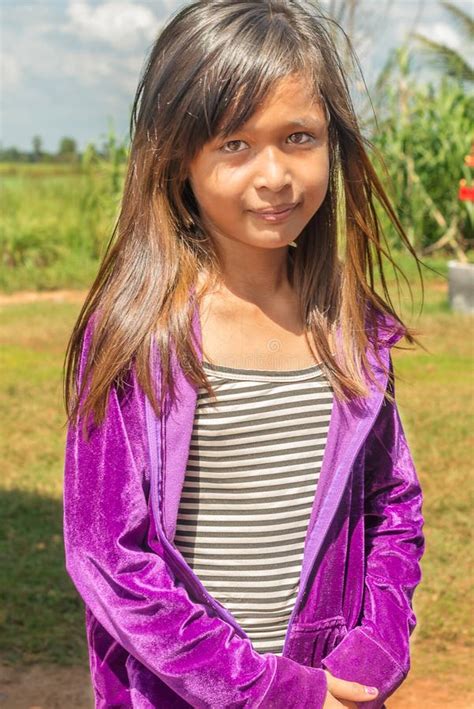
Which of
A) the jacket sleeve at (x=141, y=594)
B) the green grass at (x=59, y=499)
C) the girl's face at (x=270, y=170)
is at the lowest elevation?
the green grass at (x=59, y=499)

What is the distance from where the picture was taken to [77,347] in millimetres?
1555

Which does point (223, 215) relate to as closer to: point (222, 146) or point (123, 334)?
point (222, 146)

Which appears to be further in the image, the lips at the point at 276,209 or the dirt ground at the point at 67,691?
the dirt ground at the point at 67,691

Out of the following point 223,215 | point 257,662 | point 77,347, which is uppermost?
point 223,215

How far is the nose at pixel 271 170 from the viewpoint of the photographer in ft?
4.75

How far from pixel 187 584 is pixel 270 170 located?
55 centimetres

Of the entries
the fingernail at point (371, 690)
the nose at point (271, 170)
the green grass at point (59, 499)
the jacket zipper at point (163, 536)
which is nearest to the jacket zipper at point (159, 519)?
the jacket zipper at point (163, 536)

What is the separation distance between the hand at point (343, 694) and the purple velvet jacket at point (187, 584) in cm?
1

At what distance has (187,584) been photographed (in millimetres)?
1418

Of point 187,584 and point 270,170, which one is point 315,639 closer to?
point 187,584

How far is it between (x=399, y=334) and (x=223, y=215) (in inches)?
13.9

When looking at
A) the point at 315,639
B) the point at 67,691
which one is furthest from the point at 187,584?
the point at 67,691

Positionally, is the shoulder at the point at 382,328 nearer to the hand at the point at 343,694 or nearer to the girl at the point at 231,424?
the girl at the point at 231,424

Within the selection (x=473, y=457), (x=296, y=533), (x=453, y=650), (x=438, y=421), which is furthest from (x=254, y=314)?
(x=438, y=421)
